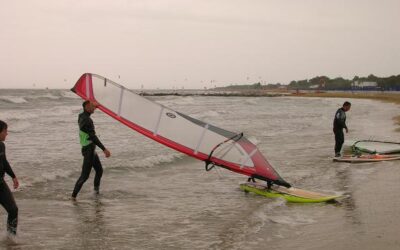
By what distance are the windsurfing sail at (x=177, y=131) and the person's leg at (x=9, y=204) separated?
3077 mm

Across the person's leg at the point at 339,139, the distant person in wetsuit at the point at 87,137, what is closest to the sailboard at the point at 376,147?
the person's leg at the point at 339,139

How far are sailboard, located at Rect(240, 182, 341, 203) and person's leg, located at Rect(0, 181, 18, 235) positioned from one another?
447 centimetres

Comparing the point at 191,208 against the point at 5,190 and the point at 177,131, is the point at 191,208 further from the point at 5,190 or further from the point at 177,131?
the point at 5,190

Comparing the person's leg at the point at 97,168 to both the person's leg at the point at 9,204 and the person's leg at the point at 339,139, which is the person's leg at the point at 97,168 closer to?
the person's leg at the point at 9,204

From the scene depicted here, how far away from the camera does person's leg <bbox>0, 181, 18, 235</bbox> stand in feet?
18.2

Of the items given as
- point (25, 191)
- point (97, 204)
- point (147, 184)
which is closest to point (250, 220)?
point (97, 204)

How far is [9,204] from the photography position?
562 cm

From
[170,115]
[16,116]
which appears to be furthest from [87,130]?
[16,116]

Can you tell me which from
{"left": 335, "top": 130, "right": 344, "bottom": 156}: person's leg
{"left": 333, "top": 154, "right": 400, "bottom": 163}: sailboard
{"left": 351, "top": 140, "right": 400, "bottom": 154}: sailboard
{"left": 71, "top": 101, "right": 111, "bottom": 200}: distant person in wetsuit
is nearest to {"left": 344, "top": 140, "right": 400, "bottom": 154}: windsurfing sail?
{"left": 351, "top": 140, "right": 400, "bottom": 154}: sailboard

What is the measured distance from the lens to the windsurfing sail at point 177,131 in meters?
8.55

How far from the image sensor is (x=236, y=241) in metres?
5.77

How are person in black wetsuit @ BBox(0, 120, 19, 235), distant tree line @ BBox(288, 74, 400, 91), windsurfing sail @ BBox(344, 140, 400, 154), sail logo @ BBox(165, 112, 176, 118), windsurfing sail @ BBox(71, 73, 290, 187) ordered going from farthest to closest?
distant tree line @ BBox(288, 74, 400, 91), windsurfing sail @ BBox(344, 140, 400, 154), sail logo @ BBox(165, 112, 176, 118), windsurfing sail @ BBox(71, 73, 290, 187), person in black wetsuit @ BBox(0, 120, 19, 235)

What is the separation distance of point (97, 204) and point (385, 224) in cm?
466

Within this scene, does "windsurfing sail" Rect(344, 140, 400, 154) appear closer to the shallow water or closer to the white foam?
the shallow water
